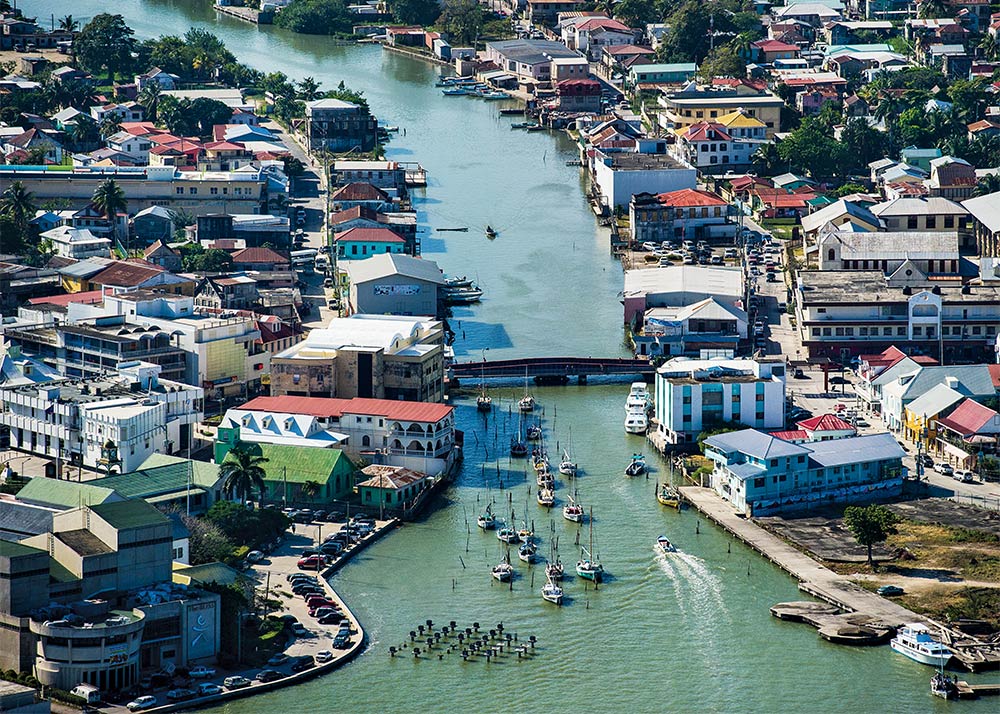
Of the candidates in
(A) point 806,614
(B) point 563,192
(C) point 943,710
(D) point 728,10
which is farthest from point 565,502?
(D) point 728,10

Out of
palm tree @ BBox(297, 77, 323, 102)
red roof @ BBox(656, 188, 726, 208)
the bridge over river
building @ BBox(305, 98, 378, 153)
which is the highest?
palm tree @ BBox(297, 77, 323, 102)

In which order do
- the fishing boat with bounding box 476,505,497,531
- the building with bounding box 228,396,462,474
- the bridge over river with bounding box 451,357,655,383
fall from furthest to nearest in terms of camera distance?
the bridge over river with bounding box 451,357,655,383
the building with bounding box 228,396,462,474
the fishing boat with bounding box 476,505,497,531

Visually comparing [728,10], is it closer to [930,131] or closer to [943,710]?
[930,131]

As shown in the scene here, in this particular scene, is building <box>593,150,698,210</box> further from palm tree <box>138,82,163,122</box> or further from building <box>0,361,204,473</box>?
building <box>0,361,204,473</box>

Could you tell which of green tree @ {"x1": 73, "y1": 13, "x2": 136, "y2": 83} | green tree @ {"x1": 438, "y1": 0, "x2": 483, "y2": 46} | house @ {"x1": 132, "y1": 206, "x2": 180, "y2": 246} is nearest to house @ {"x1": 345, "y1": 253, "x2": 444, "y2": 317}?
house @ {"x1": 132, "y1": 206, "x2": 180, "y2": 246}

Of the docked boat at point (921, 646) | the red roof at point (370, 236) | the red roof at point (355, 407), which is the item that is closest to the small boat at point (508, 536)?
the red roof at point (355, 407)

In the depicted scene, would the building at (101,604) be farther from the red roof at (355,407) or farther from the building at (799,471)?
the building at (799,471)

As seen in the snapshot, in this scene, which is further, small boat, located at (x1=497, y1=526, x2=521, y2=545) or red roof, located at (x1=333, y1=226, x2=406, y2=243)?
red roof, located at (x1=333, y1=226, x2=406, y2=243)
